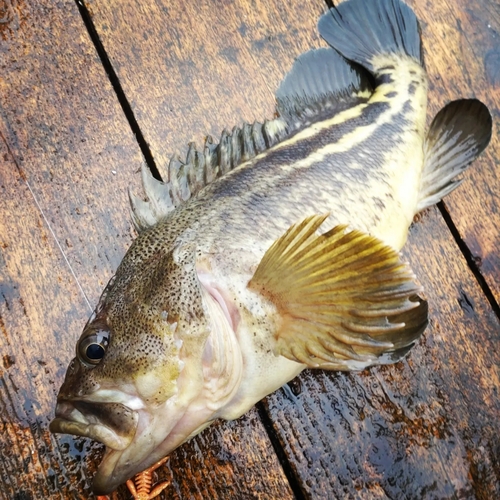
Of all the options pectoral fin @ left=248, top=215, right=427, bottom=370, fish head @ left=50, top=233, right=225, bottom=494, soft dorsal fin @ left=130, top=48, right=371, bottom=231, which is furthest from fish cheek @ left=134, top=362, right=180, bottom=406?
soft dorsal fin @ left=130, top=48, right=371, bottom=231

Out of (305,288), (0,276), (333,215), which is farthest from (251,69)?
(0,276)

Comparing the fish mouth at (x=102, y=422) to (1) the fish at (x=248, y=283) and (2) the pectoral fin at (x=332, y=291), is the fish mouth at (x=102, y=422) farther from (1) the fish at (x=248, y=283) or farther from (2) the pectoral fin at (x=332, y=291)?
(2) the pectoral fin at (x=332, y=291)

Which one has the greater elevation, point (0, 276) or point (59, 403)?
point (0, 276)

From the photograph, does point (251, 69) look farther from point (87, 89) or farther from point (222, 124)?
point (87, 89)

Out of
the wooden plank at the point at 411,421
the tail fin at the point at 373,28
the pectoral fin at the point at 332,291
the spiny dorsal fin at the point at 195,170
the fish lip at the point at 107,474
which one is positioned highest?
the tail fin at the point at 373,28

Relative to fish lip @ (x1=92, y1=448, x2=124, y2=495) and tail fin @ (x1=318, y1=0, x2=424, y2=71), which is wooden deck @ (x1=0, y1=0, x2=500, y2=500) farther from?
fish lip @ (x1=92, y1=448, x2=124, y2=495)

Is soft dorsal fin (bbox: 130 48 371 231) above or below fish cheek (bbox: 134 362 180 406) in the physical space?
above

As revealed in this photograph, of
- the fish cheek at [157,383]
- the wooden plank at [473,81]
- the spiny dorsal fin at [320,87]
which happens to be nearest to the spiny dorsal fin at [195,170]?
the spiny dorsal fin at [320,87]
